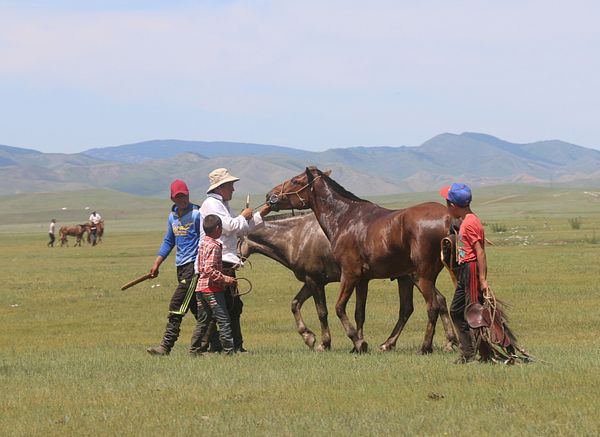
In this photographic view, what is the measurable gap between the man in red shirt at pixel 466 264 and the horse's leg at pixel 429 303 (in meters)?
1.17

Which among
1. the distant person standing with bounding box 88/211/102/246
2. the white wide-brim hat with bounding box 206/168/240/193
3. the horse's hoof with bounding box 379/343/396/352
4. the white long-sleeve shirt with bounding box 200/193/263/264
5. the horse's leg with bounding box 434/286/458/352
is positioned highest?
the white wide-brim hat with bounding box 206/168/240/193

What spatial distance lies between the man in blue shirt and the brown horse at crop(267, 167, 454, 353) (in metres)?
1.36

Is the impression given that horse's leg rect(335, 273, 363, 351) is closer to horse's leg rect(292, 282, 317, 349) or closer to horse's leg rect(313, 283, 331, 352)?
horse's leg rect(313, 283, 331, 352)

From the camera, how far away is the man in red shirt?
1025 cm

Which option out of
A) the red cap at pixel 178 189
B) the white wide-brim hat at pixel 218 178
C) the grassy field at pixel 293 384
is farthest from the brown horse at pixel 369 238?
the red cap at pixel 178 189

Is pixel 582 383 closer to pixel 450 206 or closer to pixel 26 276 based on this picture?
pixel 450 206

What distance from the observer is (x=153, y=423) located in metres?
8.17

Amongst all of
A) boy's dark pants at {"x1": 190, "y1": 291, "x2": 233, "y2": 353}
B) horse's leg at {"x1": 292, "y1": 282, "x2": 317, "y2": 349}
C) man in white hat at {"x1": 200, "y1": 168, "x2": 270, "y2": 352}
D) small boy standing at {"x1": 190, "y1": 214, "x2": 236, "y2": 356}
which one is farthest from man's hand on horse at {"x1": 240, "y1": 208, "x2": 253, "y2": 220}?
horse's leg at {"x1": 292, "y1": 282, "x2": 317, "y2": 349}

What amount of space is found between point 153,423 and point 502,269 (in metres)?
21.2

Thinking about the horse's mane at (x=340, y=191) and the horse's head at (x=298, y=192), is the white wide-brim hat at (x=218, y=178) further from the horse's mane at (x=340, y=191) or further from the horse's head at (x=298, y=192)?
the horse's mane at (x=340, y=191)

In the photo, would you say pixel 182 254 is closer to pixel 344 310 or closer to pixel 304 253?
pixel 344 310

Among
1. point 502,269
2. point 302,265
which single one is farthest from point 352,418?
point 502,269

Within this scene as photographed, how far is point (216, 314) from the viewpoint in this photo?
12.0 meters

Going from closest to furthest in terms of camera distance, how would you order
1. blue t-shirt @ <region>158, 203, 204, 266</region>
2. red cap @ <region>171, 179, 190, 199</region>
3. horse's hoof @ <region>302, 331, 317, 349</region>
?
red cap @ <region>171, 179, 190, 199</region> → blue t-shirt @ <region>158, 203, 204, 266</region> → horse's hoof @ <region>302, 331, 317, 349</region>
